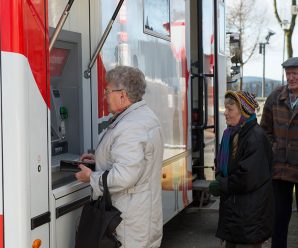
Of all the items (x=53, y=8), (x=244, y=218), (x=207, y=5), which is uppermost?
(x=207, y=5)

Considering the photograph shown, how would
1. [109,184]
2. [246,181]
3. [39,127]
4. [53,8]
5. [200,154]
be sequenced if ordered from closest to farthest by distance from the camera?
[39,127], [109,184], [53,8], [246,181], [200,154]

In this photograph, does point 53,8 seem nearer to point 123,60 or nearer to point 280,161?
point 123,60

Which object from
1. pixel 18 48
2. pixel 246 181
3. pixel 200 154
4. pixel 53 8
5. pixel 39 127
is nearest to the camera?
pixel 18 48

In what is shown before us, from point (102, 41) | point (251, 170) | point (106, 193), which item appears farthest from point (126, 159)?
point (251, 170)

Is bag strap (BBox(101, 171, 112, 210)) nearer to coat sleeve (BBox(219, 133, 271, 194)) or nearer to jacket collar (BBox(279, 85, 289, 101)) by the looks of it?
coat sleeve (BBox(219, 133, 271, 194))

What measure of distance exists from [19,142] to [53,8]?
3.15ft

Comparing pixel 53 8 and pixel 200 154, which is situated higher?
pixel 53 8

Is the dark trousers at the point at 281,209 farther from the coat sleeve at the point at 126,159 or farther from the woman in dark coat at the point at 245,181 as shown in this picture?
the coat sleeve at the point at 126,159

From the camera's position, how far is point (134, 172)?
254cm

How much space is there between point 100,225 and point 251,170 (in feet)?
3.83

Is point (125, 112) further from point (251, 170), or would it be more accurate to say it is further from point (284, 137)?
point (284, 137)

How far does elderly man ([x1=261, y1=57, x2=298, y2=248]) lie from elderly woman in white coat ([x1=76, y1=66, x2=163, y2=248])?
1704mm

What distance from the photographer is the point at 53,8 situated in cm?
286

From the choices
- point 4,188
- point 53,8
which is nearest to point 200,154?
point 53,8
